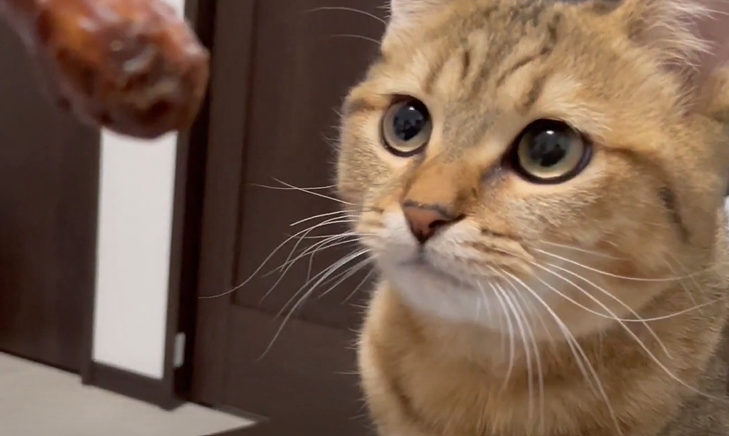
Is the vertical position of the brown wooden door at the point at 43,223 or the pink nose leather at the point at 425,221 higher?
the pink nose leather at the point at 425,221

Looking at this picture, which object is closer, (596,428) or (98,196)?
(596,428)

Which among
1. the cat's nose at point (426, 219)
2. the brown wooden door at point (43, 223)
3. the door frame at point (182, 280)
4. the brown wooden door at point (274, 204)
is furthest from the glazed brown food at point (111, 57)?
the brown wooden door at point (43, 223)

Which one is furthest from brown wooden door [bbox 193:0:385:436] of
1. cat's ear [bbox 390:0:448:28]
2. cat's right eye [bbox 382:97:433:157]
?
cat's right eye [bbox 382:97:433:157]

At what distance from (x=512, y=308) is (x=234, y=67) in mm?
1284

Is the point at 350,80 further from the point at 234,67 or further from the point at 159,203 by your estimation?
the point at 159,203

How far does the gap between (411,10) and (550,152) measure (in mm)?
255

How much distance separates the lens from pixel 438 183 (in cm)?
57

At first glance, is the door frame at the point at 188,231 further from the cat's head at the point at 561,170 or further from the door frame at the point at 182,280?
the cat's head at the point at 561,170

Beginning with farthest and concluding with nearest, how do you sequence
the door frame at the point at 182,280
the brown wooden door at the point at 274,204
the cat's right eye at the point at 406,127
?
the door frame at the point at 182,280 → the brown wooden door at the point at 274,204 → the cat's right eye at the point at 406,127

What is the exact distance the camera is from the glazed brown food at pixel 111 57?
254 mm

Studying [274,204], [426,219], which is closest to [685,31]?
[426,219]

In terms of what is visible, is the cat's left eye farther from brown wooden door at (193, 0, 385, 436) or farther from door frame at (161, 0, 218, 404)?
door frame at (161, 0, 218, 404)

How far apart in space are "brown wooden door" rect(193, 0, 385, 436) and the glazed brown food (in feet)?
4.22

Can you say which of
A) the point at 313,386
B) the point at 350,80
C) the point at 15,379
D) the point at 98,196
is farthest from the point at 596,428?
the point at 15,379
